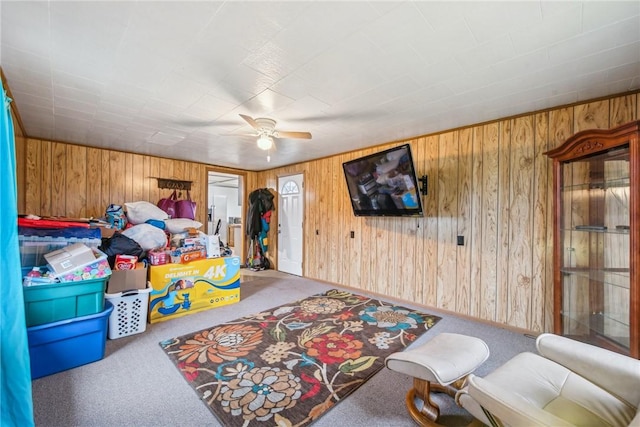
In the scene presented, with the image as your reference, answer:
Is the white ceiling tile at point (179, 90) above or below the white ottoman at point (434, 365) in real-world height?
above

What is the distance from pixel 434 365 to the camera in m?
1.42

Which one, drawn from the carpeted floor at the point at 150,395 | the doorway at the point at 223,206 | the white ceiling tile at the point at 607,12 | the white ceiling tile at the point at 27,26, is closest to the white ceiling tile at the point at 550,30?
the white ceiling tile at the point at 607,12

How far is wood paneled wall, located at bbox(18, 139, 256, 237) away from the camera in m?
3.59

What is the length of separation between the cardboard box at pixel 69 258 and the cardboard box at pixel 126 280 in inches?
18.7

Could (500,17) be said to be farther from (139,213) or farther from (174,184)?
(174,184)

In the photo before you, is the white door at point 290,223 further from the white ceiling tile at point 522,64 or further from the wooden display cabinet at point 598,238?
the wooden display cabinet at point 598,238

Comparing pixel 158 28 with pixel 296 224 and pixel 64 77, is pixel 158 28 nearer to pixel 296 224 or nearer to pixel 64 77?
pixel 64 77

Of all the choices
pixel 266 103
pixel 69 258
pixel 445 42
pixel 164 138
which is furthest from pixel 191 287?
pixel 445 42

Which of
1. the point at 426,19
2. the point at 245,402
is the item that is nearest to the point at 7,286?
the point at 245,402

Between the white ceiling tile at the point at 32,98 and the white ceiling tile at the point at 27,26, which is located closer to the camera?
the white ceiling tile at the point at 27,26

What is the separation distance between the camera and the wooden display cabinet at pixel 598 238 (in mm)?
1804

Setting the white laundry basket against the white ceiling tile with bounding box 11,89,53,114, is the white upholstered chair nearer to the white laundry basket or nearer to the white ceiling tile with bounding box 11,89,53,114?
the white laundry basket

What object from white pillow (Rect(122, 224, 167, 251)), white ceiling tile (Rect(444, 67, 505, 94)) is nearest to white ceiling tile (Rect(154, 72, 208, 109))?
white pillow (Rect(122, 224, 167, 251))

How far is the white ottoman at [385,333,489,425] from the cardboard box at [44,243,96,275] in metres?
2.42
